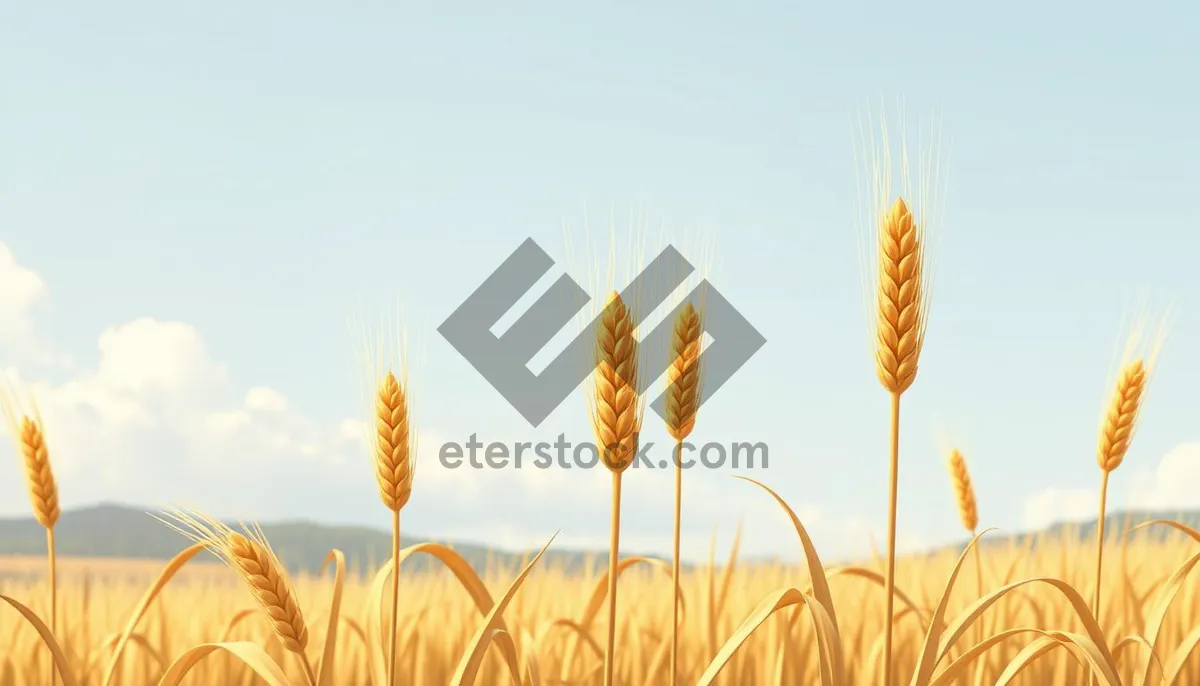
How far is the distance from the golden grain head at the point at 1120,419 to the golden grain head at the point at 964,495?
4.13 feet

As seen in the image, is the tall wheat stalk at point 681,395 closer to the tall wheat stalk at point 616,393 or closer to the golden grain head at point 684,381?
the golden grain head at point 684,381

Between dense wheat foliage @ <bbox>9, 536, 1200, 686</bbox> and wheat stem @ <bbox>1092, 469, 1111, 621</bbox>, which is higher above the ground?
wheat stem @ <bbox>1092, 469, 1111, 621</bbox>

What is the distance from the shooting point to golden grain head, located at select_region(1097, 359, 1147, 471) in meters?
3.18

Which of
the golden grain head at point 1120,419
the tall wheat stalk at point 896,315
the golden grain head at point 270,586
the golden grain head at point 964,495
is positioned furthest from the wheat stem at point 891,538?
the golden grain head at point 964,495

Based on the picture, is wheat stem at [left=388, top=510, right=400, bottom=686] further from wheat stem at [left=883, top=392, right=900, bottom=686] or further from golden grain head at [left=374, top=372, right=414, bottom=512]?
wheat stem at [left=883, top=392, right=900, bottom=686]

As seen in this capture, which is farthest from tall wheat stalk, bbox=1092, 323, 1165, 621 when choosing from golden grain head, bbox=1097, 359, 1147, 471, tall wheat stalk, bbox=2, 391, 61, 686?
tall wheat stalk, bbox=2, 391, 61, 686

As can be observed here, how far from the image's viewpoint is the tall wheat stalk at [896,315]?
2.06 metres

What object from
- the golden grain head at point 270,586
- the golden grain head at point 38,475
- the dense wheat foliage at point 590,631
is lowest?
the dense wheat foliage at point 590,631

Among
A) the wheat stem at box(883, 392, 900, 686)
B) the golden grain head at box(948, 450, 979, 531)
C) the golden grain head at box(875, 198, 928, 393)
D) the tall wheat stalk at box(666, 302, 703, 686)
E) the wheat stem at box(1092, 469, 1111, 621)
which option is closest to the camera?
the wheat stem at box(883, 392, 900, 686)

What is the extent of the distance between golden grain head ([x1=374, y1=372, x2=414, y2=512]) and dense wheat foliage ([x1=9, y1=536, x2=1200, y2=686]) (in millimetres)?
610

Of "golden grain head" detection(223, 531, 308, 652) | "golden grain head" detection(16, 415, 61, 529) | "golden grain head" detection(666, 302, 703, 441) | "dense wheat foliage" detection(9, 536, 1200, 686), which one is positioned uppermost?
"golden grain head" detection(666, 302, 703, 441)

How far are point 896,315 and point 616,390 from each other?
0.69 m

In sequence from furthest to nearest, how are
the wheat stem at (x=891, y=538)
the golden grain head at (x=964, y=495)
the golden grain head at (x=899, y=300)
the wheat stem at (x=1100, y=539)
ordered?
1. the golden grain head at (x=964, y=495)
2. the wheat stem at (x=1100, y=539)
3. the golden grain head at (x=899, y=300)
4. the wheat stem at (x=891, y=538)

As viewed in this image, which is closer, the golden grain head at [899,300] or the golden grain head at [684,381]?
the golden grain head at [899,300]
